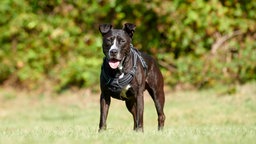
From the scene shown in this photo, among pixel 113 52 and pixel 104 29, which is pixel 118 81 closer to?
pixel 113 52

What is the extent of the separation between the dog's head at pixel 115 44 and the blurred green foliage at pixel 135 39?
8.32m

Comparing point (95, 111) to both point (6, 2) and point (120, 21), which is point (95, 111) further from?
point (6, 2)

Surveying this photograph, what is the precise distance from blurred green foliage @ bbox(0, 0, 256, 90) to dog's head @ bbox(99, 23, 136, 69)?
832cm

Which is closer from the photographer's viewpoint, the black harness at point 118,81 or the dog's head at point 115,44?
the dog's head at point 115,44

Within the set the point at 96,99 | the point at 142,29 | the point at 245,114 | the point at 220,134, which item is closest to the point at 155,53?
the point at 142,29

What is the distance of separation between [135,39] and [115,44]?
9.46 metres

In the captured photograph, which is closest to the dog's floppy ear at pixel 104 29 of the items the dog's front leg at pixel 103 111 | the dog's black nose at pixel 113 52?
the dog's black nose at pixel 113 52

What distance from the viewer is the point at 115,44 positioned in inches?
351

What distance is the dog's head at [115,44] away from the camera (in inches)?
349

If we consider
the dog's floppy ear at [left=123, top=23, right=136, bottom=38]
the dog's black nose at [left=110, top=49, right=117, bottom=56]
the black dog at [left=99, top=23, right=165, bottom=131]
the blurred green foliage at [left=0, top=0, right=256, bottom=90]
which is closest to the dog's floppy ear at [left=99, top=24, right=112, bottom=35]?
the black dog at [left=99, top=23, right=165, bottom=131]

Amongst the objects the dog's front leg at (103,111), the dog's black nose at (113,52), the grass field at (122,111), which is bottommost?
the grass field at (122,111)

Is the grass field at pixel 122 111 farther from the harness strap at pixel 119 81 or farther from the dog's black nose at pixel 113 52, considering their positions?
the dog's black nose at pixel 113 52

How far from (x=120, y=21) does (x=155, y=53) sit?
4.31 feet

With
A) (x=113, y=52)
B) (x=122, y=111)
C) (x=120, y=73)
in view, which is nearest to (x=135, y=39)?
(x=122, y=111)
